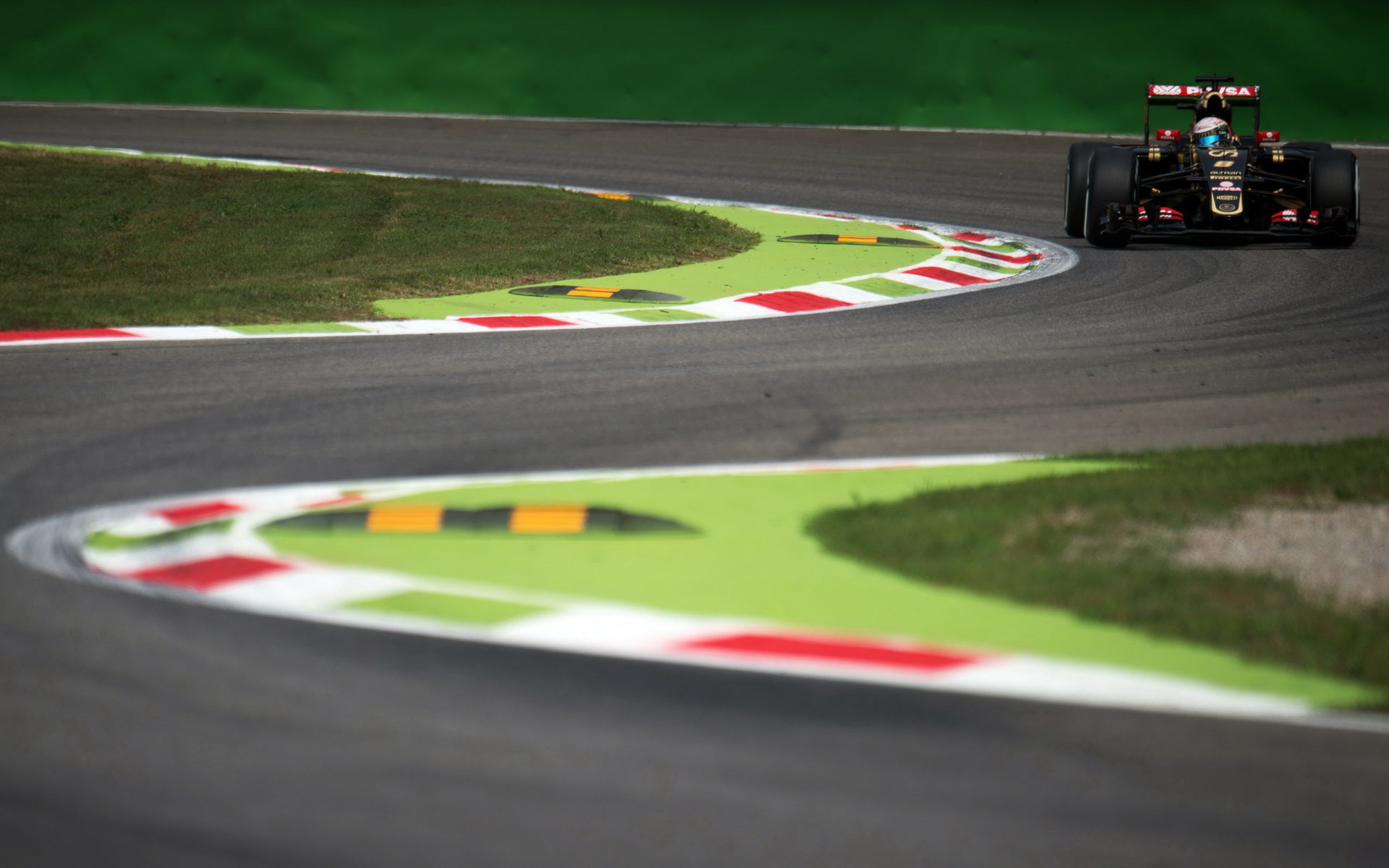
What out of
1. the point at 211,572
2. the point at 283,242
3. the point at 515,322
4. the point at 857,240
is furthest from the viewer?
the point at 857,240

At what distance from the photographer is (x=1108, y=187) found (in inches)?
465

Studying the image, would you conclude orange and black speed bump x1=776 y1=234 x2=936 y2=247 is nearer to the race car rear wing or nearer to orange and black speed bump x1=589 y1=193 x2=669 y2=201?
the race car rear wing

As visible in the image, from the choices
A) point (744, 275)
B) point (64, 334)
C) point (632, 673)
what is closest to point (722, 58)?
point (744, 275)

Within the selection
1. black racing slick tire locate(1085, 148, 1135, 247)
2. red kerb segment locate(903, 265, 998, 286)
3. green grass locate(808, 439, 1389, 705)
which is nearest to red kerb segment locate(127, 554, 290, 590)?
green grass locate(808, 439, 1389, 705)

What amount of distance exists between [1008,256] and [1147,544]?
7.67 meters

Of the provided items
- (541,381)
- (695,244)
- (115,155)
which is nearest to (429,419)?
(541,381)

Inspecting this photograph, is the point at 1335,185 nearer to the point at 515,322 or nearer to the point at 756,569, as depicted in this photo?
the point at 515,322

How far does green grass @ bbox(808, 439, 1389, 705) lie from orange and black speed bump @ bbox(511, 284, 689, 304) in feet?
14.4

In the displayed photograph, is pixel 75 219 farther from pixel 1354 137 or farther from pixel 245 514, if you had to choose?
pixel 1354 137

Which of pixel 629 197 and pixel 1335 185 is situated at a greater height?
pixel 1335 185

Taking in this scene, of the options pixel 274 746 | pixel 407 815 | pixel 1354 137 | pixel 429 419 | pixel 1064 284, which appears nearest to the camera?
pixel 407 815

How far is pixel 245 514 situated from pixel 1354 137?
1919 cm

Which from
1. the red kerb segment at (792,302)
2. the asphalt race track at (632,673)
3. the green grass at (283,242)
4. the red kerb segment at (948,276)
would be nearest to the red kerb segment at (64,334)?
the green grass at (283,242)

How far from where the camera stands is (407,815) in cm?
Result: 282
